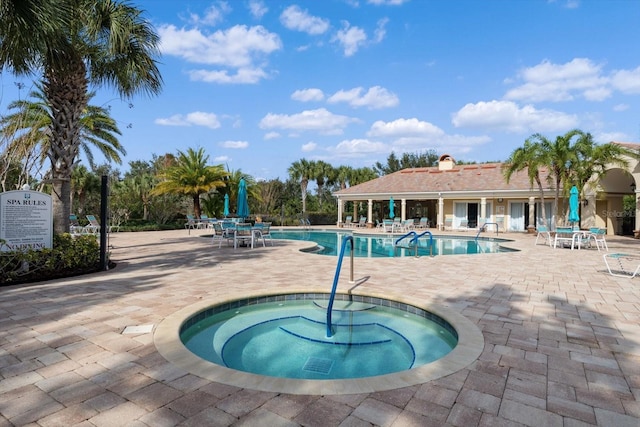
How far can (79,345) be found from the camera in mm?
3820

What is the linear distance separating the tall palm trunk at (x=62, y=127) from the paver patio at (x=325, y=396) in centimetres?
263

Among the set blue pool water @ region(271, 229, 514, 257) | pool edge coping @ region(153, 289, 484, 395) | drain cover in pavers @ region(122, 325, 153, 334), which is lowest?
blue pool water @ region(271, 229, 514, 257)

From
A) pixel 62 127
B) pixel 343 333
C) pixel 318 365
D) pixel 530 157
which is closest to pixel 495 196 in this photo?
pixel 530 157

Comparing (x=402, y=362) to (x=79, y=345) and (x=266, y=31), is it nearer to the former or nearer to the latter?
(x=79, y=345)

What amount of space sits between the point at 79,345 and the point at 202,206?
26.5 metres

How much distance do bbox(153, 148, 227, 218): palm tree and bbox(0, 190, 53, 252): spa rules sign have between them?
684 inches

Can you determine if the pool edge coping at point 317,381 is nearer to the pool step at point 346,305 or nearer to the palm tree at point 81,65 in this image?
the pool step at point 346,305

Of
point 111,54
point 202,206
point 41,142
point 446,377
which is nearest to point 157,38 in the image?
point 111,54

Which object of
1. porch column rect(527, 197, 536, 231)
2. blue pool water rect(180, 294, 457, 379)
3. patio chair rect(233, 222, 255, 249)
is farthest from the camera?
porch column rect(527, 197, 536, 231)

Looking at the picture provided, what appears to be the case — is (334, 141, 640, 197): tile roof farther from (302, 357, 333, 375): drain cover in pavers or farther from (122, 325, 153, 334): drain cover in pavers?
(122, 325, 153, 334): drain cover in pavers

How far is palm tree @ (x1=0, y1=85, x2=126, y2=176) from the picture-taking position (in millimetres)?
15508

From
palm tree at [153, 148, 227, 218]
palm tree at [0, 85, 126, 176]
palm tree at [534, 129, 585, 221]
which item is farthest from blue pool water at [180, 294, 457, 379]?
palm tree at [153, 148, 227, 218]

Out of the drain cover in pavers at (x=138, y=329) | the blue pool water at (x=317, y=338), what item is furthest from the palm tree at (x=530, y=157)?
the drain cover in pavers at (x=138, y=329)

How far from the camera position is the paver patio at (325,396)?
257 cm
